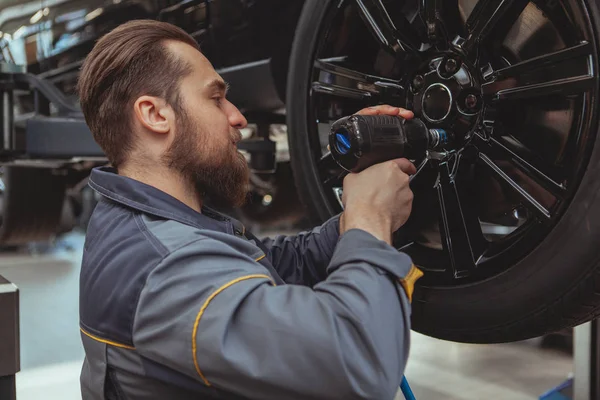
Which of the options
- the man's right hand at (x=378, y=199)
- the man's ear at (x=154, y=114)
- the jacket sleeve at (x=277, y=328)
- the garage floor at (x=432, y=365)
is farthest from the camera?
the garage floor at (x=432, y=365)

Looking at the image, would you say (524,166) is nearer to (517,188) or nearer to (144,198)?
(517,188)

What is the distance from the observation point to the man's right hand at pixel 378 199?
823 mm

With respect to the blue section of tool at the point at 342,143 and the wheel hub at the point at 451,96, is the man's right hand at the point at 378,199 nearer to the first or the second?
the blue section of tool at the point at 342,143

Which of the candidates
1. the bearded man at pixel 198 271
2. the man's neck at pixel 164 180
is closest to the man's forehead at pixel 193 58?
the bearded man at pixel 198 271

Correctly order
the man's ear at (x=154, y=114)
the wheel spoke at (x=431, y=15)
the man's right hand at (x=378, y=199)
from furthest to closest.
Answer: the wheel spoke at (x=431, y=15) → the man's ear at (x=154, y=114) → the man's right hand at (x=378, y=199)

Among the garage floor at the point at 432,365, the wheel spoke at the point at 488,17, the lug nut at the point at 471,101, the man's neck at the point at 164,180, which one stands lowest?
the garage floor at the point at 432,365

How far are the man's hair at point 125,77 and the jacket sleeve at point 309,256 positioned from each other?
1.14 feet

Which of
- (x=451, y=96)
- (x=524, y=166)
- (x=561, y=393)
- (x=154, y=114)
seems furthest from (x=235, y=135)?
(x=561, y=393)

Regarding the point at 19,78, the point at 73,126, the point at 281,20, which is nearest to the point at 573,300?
the point at 281,20

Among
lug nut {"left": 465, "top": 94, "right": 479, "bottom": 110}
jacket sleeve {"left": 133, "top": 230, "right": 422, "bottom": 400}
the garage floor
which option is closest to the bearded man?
jacket sleeve {"left": 133, "top": 230, "right": 422, "bottom": 400}

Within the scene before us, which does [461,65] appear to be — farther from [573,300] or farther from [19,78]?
[19,78]

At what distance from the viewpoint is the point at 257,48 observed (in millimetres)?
1587

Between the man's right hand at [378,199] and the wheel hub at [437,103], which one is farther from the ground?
the wheel hub at [437,103]

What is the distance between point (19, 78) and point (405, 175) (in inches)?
67.8
